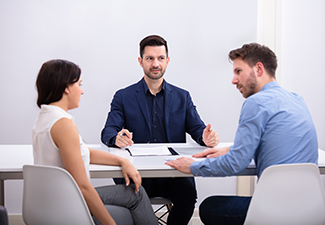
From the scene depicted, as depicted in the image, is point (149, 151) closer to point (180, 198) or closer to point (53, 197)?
point (180, 198)

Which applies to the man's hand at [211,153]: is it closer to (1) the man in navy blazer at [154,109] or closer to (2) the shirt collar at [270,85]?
(2) the shirt collar at [270,85]

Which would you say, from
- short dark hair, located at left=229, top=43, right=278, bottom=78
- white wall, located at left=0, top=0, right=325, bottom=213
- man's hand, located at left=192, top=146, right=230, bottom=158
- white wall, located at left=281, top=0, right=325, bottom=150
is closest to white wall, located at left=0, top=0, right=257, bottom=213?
white wall, located at left=0, top=0, right=325, bottom=213

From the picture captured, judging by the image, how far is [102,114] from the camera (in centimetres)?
319

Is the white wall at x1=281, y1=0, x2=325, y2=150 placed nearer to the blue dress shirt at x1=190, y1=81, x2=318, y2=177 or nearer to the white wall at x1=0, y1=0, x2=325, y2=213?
the white wall at x1=0, y1=0, x2=325, y2=213

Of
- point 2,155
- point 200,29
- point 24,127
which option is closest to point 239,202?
point 2,155

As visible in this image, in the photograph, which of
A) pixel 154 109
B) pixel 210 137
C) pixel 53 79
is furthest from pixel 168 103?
pixel 53 79

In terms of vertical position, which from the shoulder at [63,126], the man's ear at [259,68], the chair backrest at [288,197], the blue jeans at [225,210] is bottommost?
the blue jeans at [225,210]

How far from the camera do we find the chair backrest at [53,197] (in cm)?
129

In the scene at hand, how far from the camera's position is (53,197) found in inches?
52.1

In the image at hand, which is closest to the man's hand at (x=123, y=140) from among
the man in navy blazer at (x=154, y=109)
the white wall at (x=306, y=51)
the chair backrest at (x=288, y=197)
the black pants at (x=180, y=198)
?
the black pants at (x=180, y=198)

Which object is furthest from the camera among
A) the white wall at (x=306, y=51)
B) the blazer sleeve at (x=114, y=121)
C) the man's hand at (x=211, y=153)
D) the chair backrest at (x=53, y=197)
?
the white wall at (x=306, y=51)

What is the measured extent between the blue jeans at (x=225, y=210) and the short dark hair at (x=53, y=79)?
914 mm

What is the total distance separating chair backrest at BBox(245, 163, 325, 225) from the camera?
1.32 m

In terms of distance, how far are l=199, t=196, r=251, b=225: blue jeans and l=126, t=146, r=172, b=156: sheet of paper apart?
416mm
